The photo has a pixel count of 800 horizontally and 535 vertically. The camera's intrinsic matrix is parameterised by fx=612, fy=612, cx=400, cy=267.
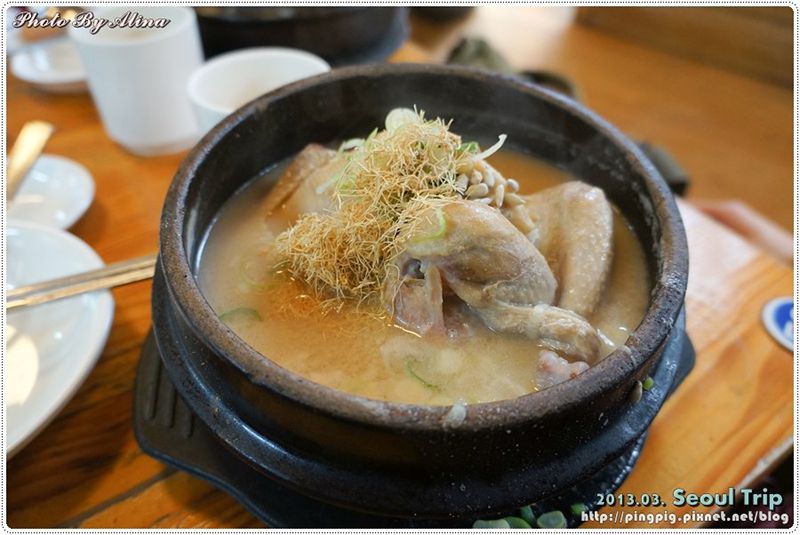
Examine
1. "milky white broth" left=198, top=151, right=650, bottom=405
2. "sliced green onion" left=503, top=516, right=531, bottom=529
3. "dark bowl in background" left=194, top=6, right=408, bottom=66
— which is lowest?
"sliced green onion" left=503, top=516, right=531, bottom=529

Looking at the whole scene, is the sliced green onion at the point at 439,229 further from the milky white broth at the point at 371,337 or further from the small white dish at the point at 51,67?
the small white dish at the point at 51,67

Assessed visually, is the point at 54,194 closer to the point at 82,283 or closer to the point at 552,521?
the point at 82,283

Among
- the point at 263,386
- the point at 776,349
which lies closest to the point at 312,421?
the point at 263,386

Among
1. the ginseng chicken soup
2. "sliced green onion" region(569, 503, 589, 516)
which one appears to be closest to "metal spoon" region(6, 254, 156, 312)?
the ginseng chicken soup

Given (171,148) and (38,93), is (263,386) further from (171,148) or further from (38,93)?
(38,93)

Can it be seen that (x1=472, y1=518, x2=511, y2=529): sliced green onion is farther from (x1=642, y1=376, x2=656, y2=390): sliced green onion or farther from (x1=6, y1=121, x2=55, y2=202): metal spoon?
(x1=6, y1=121, x2=55, y2=202): metal spoon

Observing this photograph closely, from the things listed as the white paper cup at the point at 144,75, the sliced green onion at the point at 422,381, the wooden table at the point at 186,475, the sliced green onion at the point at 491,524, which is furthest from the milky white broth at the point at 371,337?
the white paper cup at the point at 144,75

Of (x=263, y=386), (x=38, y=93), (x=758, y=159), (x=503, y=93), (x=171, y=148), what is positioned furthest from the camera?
Answer: (x=758, y=159)
